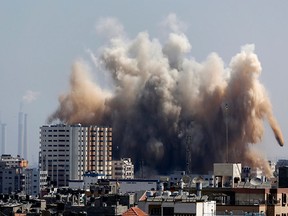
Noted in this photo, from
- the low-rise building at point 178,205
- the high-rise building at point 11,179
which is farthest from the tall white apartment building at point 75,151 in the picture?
the low-rise building at point 178,205

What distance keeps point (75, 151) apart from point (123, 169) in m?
10.3

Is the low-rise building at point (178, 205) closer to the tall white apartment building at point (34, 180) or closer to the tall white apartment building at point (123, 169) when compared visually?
the tall white apartment building at point (34, 180)

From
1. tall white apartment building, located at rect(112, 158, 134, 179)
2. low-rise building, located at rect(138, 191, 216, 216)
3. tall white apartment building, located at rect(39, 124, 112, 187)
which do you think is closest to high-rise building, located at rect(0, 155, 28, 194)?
tall white apartment building, located at rect(39, 124, 112, 187)

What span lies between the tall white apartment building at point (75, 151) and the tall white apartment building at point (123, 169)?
106 cm

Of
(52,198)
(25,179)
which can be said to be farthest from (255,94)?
(52,198)

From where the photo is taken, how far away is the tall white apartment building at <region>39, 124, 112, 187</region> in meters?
164

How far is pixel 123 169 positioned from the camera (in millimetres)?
158625

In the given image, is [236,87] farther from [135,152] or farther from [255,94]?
[135,152]

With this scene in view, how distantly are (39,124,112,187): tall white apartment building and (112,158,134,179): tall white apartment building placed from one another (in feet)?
3.47

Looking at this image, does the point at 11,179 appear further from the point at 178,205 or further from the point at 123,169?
the point at 178,205

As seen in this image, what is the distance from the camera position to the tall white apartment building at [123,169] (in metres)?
157

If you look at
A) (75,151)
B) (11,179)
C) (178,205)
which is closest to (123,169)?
(75,151)

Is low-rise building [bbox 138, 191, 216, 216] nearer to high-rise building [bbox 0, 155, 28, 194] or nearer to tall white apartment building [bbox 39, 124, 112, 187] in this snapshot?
high-rise building [bbox 0, 155, 28, 194]

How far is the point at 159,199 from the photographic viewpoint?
142 feet
